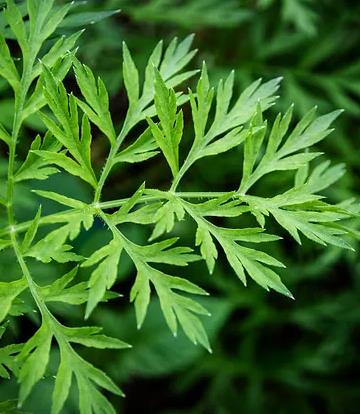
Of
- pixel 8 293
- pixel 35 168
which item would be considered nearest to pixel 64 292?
pixel 8 293

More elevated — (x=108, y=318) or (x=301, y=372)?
(x=108, y=318)

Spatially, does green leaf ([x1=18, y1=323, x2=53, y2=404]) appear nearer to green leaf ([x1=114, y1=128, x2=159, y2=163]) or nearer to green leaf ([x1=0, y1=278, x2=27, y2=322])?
green leaf ([x1=0, y1=278, x2=27, y2=322])

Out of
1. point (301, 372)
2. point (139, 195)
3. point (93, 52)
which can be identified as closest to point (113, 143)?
point (139, 195)

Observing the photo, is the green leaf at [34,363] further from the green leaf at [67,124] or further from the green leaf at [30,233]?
the green leaf at [67,124]

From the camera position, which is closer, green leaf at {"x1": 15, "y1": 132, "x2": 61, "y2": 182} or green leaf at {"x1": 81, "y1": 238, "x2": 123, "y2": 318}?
green leaf at {"x1": 81, "y1": 238, "x2": 123, "y2": 318}

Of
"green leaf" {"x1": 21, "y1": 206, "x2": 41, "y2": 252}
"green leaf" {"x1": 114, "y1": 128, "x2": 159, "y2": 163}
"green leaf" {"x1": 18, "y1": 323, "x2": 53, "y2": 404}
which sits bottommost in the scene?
"green leaf" {"x1": 18, "y1": 323, "x2": 53, "y2": 404}

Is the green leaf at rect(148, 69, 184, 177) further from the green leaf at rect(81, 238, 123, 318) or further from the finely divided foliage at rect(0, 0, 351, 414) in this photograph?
the green leaf at rect(81, 238, 123, 318)

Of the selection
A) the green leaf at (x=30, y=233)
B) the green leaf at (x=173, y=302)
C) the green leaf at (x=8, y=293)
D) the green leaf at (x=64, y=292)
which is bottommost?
the green leaf at (x=64, y=292)

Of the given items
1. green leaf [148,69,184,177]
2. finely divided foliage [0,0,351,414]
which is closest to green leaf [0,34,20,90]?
finely divided foliage [0,0,351,414]

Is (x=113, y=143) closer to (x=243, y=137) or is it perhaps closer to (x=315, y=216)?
(x=243, y=137)

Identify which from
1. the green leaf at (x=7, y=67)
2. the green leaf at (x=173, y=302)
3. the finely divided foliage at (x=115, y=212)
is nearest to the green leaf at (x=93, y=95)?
the finely divided foliage at (x=115, y=212)

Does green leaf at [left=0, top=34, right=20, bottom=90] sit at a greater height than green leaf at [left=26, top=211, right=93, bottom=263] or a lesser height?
greater
